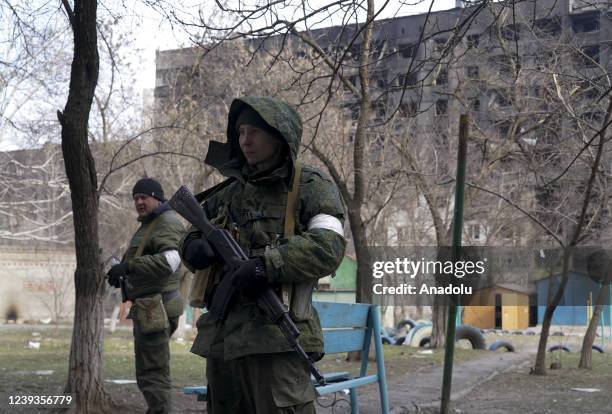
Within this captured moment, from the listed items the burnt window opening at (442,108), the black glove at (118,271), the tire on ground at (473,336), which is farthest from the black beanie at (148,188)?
the burnt window opening at (442,108)

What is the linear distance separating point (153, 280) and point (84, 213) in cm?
77

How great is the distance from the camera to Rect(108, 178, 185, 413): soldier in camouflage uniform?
6.11 meters

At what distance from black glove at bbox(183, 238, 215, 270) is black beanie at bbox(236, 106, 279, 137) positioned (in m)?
0.52

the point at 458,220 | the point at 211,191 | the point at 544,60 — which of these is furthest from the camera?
the point at 544,60

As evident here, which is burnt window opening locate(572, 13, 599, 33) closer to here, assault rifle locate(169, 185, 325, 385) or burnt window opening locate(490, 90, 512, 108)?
burnt window opening locate(490, 90, 512, 108)

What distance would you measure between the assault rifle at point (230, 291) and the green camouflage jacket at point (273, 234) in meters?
0.05

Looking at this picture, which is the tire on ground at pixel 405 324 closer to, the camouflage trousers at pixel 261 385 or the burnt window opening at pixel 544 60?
the burnt window opening at pixel 544 60

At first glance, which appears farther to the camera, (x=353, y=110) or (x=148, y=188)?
(x=353, y=110)

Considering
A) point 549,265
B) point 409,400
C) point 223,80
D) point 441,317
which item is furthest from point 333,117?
point 409,400

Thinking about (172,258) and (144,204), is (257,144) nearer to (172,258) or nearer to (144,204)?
(172,258)

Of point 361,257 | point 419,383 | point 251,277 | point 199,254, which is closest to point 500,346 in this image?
point 361,257

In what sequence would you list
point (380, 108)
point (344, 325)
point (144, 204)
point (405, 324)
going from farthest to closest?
point (405, 324), point (380, 108), point (144, 204), point (344, 325)

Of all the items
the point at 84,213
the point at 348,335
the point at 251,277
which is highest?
the point at 84,213

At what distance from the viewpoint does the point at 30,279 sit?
1239 inches
